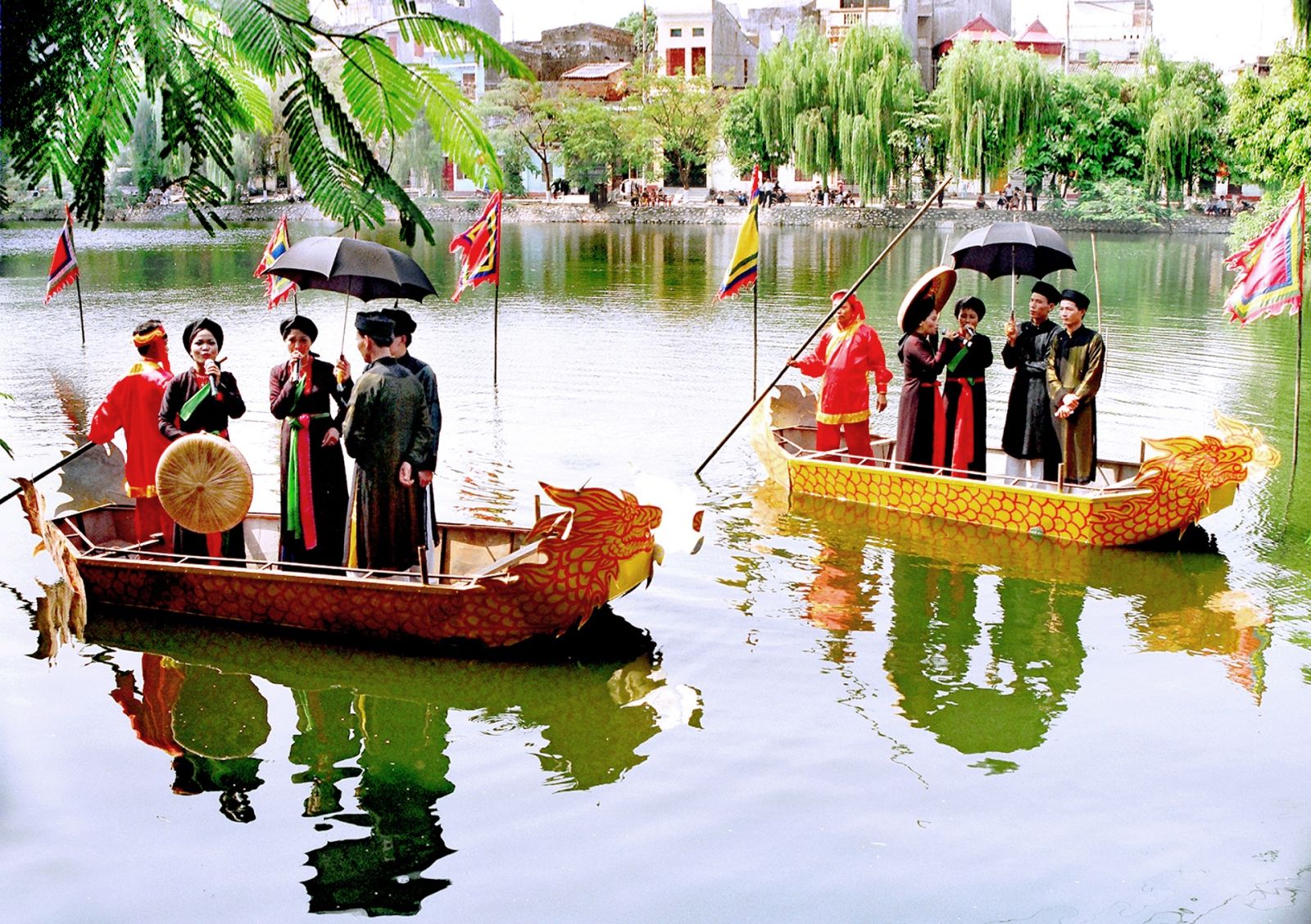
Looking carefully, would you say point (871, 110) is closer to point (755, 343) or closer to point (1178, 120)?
point (1178, 120)

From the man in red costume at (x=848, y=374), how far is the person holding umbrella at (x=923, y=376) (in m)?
0.23

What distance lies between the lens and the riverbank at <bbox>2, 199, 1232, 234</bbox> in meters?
48.0

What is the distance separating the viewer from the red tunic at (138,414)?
828cm

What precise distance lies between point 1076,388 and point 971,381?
2.78 ft

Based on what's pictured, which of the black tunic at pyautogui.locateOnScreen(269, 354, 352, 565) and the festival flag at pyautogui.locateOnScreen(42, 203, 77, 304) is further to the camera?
the festival flag at pyautogui.locateOnScreen(42, 203, 77, 304)

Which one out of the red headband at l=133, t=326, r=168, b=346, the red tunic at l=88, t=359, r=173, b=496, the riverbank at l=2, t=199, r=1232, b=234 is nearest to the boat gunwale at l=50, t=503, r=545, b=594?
the red tunic at l=88, t=359, r=173, b=496

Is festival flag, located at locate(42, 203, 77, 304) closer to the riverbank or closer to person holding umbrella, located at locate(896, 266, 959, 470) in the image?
person holding umbrella, located at locate(896, 266, 959, 470)

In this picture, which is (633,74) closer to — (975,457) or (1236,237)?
(1236,237)

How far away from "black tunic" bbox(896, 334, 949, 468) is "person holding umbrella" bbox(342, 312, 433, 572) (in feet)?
14.3

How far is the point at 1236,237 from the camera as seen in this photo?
1155 inches

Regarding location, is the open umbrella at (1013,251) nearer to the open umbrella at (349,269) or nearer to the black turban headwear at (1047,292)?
the black turban headwear at (1047,292)

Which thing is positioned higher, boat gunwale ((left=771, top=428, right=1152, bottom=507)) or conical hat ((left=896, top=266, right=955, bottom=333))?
conical hat ((left=896, top=266, right=955, bottom=333))

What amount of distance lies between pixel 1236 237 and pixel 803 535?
22656 mm

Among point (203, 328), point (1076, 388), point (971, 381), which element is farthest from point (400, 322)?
point (1076, 388)
